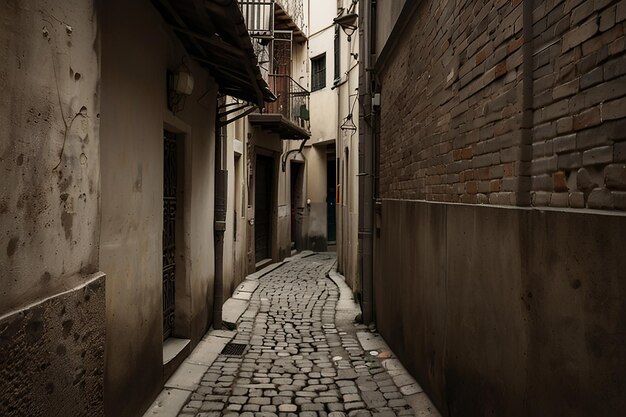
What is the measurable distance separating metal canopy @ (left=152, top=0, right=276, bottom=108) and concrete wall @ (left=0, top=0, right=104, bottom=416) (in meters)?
1.54

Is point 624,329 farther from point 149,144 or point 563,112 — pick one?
point 149,144

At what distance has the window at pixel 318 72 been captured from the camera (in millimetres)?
18812

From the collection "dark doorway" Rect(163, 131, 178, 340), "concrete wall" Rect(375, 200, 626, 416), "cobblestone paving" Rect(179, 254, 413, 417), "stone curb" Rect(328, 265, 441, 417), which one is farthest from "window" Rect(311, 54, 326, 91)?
"concrete wall" Rect(375, 200, 626, 416)

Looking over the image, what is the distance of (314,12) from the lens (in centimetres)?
1900

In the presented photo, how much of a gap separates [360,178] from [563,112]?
6.39 meters

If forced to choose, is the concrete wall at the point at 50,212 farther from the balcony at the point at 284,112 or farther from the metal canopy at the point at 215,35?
the balcony at the point at 284,112

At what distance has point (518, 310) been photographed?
3.07m

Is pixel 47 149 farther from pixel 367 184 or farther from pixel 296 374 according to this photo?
pixel 367 184

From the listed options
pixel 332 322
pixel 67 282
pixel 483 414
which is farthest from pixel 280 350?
pixel 67 282

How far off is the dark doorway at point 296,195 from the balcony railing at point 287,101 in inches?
103

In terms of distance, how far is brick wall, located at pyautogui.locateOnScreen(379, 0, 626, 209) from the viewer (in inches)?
90.8

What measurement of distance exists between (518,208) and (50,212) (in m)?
2.44

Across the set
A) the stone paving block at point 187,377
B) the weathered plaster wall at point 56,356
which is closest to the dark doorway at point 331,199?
the stone paving block at point 187,377

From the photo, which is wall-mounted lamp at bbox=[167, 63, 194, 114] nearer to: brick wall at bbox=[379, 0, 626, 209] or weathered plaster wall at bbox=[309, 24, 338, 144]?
brick wall at bbox=[379, 0, 626, 209]
